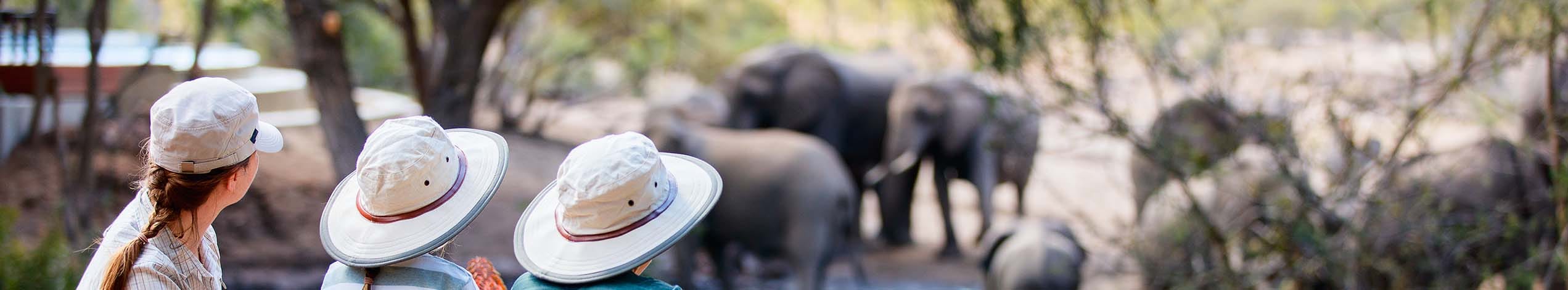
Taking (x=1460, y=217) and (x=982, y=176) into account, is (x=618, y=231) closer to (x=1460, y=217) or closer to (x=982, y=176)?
(x=1460, y=217)

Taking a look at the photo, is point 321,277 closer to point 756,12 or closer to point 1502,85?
point 1502,85

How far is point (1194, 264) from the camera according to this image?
525 cm

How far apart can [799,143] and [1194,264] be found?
2554mm

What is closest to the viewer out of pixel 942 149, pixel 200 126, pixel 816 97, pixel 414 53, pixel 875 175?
pixel 200 126

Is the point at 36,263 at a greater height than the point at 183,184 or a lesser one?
lesser

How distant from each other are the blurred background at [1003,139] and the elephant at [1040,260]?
1 cm

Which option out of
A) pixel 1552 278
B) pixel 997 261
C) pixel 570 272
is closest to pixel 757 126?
pixel 997 261

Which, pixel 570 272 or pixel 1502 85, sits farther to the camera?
pixel 1502 85

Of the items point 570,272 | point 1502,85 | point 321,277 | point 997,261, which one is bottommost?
point 321,277

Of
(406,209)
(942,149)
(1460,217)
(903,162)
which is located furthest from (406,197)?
(942,149)

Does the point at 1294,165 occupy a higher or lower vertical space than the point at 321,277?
higher

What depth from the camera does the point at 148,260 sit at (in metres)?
1.90

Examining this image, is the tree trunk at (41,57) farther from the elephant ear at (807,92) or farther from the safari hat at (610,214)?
the elephant ear at (807,92)

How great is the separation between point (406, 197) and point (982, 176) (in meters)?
7.97
